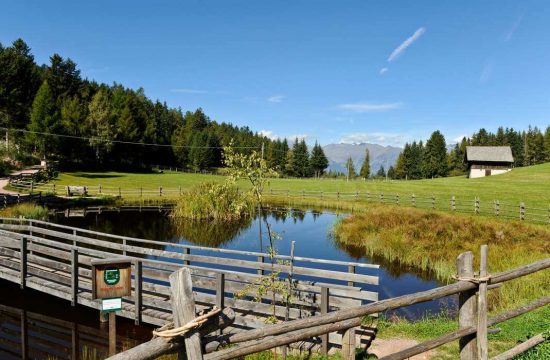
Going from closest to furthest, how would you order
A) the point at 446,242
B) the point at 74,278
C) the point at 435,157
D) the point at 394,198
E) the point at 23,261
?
the point at 74,278
the point at 23,261
the point at 446,242
the point at 394,198
the point at 435,157

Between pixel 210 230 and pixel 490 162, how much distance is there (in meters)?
73.1

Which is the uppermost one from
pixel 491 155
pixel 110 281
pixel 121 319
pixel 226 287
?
pixel 491 155

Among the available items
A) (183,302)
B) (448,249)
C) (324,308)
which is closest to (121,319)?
(324,308)

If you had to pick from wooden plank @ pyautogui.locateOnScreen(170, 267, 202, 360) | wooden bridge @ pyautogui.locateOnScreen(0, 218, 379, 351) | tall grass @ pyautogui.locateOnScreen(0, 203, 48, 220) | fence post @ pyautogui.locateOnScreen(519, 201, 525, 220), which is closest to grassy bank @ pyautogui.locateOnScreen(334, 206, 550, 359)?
wooden bridge @ pyautogui.locateOnScreen(0, 218, 379, 351)

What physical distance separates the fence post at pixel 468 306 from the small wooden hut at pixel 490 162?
286ft

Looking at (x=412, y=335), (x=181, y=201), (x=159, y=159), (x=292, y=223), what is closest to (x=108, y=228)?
(x=181, y=201)

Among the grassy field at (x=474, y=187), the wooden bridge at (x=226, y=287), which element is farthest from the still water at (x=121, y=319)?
the grassy field at (x=474, y=187)

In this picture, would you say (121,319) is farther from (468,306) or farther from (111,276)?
(468,306)

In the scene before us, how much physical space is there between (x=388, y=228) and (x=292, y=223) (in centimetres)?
1264

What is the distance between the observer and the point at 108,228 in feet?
98.7

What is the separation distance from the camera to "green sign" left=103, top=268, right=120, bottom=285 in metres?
6.64

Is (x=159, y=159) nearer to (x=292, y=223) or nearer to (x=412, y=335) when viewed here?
(x=292, y=223)

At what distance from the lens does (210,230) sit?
30.1 meters

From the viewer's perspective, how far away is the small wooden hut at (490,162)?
82.2 m
